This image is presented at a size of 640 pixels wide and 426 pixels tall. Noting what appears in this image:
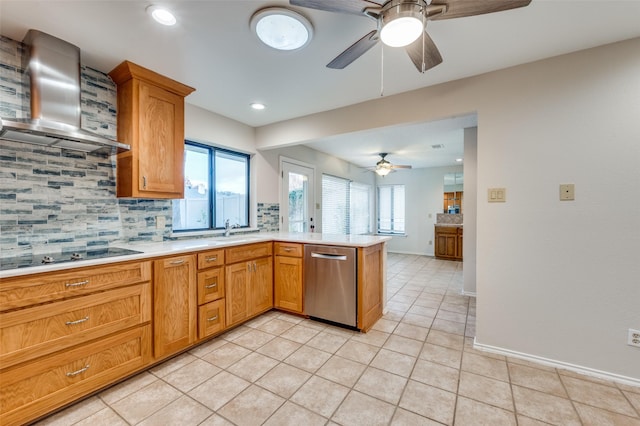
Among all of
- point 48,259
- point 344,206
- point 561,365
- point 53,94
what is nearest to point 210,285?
point 48,259

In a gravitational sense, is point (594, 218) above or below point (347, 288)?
above

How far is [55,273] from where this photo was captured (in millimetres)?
1519

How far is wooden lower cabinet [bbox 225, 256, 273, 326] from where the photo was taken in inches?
101

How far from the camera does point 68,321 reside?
1573 mm

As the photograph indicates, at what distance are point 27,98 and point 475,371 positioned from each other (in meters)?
3.76

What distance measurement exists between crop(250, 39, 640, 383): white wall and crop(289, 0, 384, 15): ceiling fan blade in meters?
1.46

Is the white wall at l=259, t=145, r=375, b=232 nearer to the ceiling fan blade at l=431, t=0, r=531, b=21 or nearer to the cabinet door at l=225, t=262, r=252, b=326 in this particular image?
the cabinet door at l=225, t=262, r=252, b=326

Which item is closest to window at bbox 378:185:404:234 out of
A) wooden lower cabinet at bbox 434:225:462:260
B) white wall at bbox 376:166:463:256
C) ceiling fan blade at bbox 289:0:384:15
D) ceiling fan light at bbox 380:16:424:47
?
white wall at bbox 376:166:463:256

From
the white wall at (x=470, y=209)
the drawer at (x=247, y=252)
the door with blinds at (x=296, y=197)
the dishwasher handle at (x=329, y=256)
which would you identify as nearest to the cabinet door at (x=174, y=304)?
the drawer at (x=247, y=252)

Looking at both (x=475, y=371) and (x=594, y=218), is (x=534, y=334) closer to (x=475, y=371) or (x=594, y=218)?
(x=475, y=371)

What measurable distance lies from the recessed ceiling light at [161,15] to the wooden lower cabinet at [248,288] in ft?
6.33

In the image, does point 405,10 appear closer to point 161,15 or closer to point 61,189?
point 161,15

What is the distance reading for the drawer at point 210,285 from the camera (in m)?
2.32

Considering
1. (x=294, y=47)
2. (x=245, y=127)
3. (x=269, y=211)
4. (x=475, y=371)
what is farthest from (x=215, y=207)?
(x=475, y=371)
